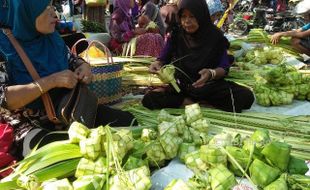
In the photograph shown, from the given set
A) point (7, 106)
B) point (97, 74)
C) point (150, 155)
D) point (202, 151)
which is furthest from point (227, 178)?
point (97, 74)

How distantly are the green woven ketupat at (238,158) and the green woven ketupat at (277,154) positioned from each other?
0.10 m

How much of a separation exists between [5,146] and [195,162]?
1.04 metres

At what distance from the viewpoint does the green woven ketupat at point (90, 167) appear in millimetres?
1775

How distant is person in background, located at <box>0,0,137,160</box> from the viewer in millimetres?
2152

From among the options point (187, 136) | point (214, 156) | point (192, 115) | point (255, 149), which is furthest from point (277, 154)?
point (192, 115)

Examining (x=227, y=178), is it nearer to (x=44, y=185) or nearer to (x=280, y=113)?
(x=44, y=185)

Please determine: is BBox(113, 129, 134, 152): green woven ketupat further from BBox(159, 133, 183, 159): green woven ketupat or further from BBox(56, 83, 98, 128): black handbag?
BBox(56, 83, 98, 128): black handbag

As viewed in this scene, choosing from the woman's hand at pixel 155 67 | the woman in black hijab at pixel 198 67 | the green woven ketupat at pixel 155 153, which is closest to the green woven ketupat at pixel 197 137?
the green woven ketupat at pixel 155 153

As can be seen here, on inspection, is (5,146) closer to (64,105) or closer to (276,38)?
(64,105)

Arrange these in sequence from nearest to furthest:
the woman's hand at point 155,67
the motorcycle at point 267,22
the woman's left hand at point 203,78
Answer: the woman's left hand at point 203,78, the woman's hand at point 155,67, the motorcycle at point 267,22

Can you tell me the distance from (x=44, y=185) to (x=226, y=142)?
3.06 feet

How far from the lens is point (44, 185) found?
5.48 feet

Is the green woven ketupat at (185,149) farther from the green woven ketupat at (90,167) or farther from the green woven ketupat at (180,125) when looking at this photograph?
the green woven ketupat at (90,167)

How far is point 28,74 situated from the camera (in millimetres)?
2268
